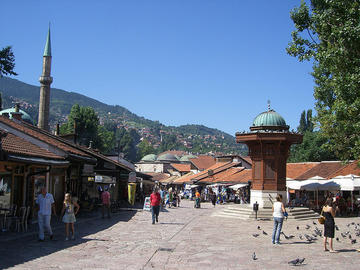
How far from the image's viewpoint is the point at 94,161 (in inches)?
784

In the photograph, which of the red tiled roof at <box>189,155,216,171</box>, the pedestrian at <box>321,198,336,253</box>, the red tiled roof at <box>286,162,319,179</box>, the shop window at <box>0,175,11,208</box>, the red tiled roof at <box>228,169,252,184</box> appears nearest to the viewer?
the pedestrian at <box>321,198,336,253</box>

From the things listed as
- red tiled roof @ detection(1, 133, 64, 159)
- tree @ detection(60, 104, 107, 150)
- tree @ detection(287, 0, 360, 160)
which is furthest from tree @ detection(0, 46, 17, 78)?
tree @ detection(60, 104, 107, 150)

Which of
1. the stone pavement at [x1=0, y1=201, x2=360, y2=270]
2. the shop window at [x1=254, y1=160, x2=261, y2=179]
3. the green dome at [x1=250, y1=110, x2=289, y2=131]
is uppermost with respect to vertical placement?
the green dome at [x1=250, y1=110, x2=289, y2=131]

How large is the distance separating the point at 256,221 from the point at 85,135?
4575cm

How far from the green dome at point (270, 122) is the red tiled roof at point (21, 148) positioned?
437 inches

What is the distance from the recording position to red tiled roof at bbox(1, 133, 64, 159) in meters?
12.7

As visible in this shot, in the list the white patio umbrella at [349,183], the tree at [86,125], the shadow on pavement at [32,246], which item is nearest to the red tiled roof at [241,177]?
the white patio umbrella at [349,183]

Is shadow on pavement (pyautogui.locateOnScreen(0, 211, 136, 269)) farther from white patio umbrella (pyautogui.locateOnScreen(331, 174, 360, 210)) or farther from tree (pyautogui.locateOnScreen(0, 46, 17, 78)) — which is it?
white patio umbrella (pyautogui.locateOnScreen(331, 174, 360, 210))

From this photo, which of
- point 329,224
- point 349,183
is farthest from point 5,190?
point 349,183

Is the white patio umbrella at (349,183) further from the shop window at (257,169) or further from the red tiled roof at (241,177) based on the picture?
the red tiled roof at (241,177)

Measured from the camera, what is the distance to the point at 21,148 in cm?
1388

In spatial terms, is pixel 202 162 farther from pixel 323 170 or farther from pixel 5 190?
pixel 5 190

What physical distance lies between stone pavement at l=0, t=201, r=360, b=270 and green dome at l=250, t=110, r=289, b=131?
8.89 metres

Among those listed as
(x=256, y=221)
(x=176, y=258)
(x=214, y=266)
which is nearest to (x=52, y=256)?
(x=176, y=258)
